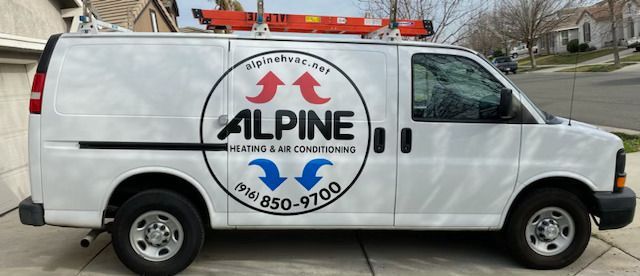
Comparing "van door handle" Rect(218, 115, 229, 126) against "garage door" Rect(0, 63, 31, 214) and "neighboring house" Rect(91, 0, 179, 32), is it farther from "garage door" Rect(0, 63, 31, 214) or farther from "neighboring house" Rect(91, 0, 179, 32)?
"neighboring house" Rect(91, 0, 179, 32)

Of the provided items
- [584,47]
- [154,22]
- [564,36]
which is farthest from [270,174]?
[564,36]

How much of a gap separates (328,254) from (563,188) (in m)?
2.20

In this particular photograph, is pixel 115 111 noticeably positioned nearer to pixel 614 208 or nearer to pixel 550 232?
pixel 550 232

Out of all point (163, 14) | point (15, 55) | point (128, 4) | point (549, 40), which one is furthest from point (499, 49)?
point (15, 55)

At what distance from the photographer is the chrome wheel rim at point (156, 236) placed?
4.25 meters

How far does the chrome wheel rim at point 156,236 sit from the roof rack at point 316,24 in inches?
69.5

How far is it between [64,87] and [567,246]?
447 cm

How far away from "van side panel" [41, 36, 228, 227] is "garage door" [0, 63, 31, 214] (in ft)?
10.5

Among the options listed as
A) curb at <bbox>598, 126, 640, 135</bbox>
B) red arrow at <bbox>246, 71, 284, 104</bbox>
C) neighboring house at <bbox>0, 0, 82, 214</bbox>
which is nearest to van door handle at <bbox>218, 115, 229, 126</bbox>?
red arrow at <bbox>246, 71, 284, 104</bbox>

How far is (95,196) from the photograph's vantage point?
418cm

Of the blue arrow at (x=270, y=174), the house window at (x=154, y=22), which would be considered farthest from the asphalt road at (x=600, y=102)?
the house window at (x=154, y=22)

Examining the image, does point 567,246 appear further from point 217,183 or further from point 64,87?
point 64,87

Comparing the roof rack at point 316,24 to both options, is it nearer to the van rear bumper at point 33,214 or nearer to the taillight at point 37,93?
the taillight at point 37,93

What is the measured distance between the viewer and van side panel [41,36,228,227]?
162 inches
